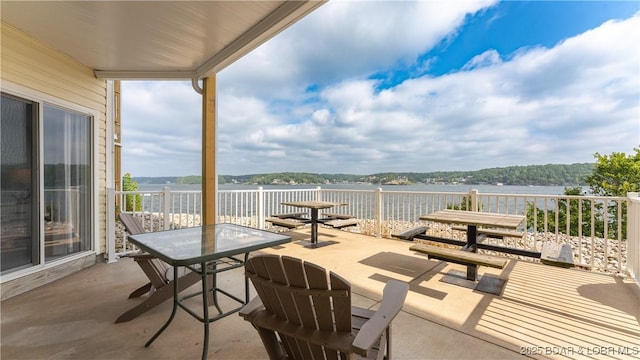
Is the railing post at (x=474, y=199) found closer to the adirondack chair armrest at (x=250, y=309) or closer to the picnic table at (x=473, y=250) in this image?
the picnic table at (x=473, y=250)

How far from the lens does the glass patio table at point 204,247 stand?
1731mm

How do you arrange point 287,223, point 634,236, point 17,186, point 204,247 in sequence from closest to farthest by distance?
point 204,247
point 17,186
point 634,236
point 287,223

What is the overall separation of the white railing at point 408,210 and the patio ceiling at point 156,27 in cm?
214

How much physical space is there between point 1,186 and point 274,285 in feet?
Answer: 11.8

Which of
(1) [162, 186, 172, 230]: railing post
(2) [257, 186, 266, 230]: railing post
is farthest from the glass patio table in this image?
(2) [257, 186, 266, 230]: railing post

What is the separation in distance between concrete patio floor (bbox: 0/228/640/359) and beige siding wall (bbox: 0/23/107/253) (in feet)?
5.65

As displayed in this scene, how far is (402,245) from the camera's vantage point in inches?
193

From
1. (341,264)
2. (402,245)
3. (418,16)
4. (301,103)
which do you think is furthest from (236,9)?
(301,103)

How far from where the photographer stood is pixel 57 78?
11.2ft

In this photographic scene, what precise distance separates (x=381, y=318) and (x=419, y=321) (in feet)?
4.69

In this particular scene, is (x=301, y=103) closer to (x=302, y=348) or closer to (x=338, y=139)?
(x=338, y=139)

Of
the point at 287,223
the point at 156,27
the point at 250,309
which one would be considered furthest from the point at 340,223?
the point at 156,27

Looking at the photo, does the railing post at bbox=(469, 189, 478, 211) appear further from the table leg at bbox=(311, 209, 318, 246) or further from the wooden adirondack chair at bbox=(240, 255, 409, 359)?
the wooden adirondack chair at bbox=(240, 255, 409, 359)

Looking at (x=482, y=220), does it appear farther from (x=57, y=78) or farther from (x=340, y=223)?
(x=57, y=78)
